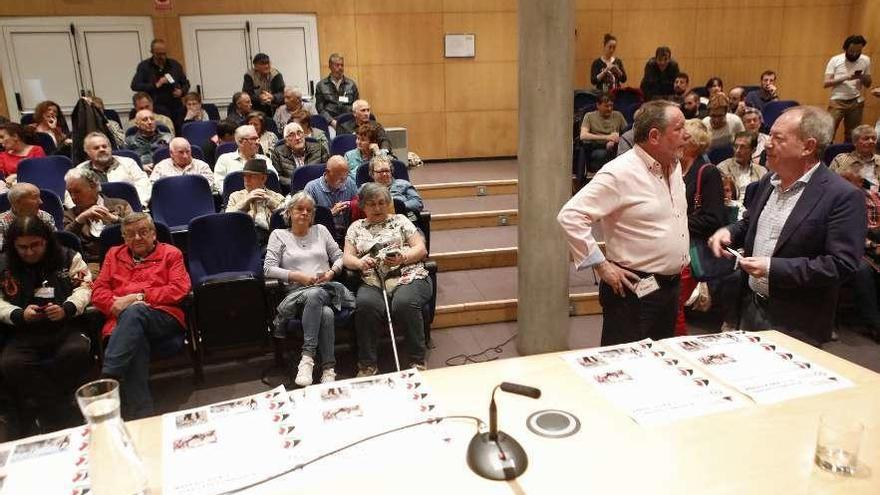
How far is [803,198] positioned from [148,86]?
690 cm

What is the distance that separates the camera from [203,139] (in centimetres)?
685

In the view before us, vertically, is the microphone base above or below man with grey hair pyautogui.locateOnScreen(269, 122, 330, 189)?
below

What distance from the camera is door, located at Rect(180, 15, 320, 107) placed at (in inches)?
310

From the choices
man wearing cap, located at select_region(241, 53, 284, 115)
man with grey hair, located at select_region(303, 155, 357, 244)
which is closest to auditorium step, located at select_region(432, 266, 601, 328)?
man with grey hair, located at select_region(303, 155, 357, 244)

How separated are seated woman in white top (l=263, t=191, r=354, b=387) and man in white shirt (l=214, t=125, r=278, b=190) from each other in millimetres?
1599

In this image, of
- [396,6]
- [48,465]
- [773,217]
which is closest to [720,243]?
[773,217]

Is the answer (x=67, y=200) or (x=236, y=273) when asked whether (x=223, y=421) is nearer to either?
(x=236, y=273)

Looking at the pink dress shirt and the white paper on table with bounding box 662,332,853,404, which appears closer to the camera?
the white paper on table with bounding box 662,332,853,404

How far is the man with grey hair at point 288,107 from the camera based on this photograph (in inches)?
260

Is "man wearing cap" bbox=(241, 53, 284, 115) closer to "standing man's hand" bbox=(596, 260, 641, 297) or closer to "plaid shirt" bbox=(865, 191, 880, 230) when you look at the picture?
"standing man's hand" bbox=(596, 260, 641, 297)

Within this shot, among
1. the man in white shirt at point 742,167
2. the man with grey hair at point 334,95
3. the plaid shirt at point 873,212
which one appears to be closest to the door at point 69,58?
the man with grey hair at point 334,95

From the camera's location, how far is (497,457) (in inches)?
56.7

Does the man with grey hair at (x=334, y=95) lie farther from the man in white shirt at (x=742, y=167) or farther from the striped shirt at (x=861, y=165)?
the striped shirt at (x=861, y=165)

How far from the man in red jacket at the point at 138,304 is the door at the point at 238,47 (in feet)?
16.7
